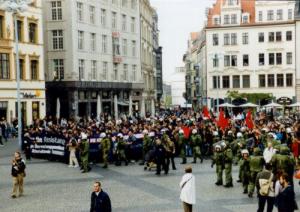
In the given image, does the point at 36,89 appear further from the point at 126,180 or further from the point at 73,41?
the point at 126,180

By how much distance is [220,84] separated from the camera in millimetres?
76625

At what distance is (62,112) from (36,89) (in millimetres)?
7584

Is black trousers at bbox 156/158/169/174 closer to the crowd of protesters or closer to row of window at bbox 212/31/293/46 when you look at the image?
the crowd of protesters

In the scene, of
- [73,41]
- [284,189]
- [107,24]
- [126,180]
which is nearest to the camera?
[284,189]

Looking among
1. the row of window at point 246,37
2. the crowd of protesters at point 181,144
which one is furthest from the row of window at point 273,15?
the crowd of protesters at point 181,144

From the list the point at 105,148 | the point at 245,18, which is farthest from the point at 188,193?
the point at 245,18

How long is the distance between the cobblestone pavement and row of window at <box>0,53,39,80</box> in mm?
21251

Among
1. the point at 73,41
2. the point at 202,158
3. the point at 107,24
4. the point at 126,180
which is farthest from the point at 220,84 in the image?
the point at 126,180

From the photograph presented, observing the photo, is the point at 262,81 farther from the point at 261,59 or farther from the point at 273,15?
the point at 273,15

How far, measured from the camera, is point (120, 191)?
18422 mm

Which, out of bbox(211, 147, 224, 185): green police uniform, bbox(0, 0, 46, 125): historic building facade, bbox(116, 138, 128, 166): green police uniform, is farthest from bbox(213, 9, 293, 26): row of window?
bbox(211, 147, 224, 185): green police uniform

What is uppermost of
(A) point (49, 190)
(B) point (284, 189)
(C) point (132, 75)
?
(C) point (132, 75)

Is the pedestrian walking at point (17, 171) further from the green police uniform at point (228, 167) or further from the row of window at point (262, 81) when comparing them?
the row of window at point (262, 81)

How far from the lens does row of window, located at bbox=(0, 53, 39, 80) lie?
1768 inches
